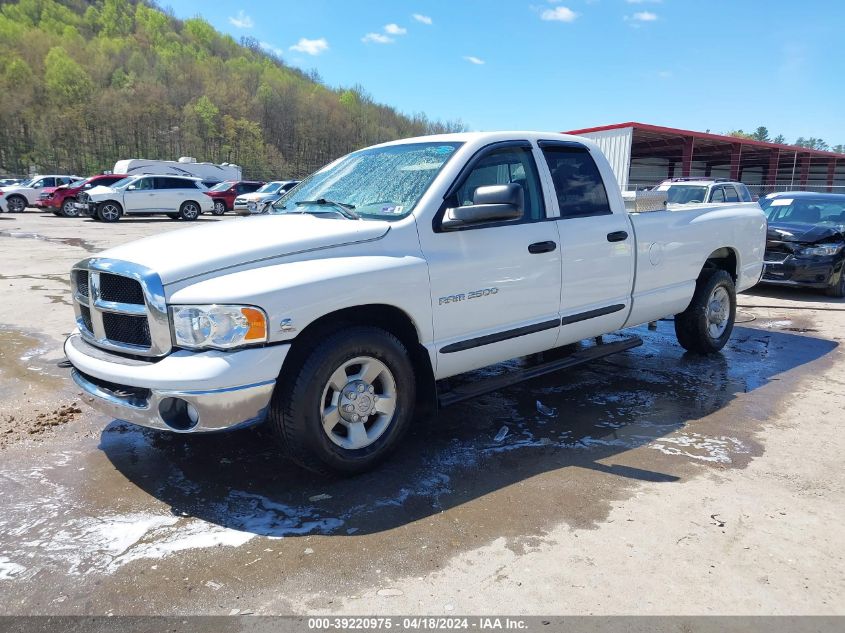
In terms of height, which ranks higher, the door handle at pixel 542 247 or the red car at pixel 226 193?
the red car at pixel 226 193

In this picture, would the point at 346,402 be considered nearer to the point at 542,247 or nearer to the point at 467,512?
the point at 467,512

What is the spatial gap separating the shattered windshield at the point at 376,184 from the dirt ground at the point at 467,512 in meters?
1.57

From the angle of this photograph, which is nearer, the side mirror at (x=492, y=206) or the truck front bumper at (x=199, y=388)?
the truck front bumper at (x=199, y=388)

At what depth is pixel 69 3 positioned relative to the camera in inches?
5600

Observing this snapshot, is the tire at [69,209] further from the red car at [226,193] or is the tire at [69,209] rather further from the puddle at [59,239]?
the puddle at [59,239]

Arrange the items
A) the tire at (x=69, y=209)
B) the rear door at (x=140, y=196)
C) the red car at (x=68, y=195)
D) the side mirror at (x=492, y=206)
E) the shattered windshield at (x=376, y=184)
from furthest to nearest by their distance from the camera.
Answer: the tire at (x=69, y=209) < the red car at (x=68, y=195) < the rear door at (x=140, y=196) < the shattered windshield at (x=376, y=184) < the side mirror at (x=492, y=206)

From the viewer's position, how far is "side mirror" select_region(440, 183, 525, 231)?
141 inches

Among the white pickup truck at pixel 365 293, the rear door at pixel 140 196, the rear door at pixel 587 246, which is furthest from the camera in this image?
the rear door at pixel 140 196

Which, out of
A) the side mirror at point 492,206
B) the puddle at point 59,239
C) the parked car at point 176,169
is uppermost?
the parked car at point 176,169

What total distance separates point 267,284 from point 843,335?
23.6ft

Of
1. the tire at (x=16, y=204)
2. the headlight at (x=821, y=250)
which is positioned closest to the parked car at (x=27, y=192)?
the tire at (x=16, y=204)

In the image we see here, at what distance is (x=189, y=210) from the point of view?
27062 millimetres

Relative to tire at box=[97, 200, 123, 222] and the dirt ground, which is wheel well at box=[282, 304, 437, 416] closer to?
the dirt ground

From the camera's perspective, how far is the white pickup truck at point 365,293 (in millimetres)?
3051
